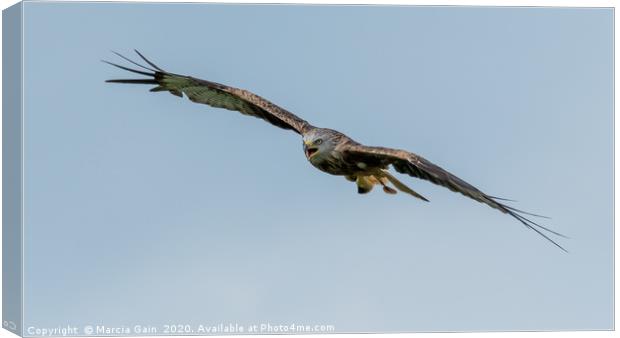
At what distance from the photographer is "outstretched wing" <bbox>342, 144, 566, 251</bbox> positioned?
996 centimetres

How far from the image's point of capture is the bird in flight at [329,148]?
10326 mm

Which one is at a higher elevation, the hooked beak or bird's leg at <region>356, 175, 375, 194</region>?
the hooked beak

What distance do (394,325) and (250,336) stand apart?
3.40 feet

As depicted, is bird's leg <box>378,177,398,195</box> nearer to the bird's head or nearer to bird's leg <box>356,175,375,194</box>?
bird's leg <box>356,175,375,194</box>

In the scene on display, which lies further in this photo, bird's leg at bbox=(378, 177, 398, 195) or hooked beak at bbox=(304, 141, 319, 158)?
bird's leg at bbox=(378, 177, 398, 195)

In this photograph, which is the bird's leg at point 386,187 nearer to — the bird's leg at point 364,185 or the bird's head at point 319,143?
the bird's leg at point 364,185

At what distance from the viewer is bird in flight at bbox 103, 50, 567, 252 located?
10.3 meters

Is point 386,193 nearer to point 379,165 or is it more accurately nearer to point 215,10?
point 379,165

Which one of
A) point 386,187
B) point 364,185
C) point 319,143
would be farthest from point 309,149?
point 386,187

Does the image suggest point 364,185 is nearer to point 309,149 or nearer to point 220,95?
point 309,149

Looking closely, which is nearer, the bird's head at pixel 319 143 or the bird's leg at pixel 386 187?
the bird's head at pixel 319 143

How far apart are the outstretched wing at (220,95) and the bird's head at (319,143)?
257mm

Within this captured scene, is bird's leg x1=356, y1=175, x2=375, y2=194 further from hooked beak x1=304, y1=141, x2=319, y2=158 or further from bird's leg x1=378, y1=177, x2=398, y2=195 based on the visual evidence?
hooked beak x1=304, y1=141, x2=319, y2=158

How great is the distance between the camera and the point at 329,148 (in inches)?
436
